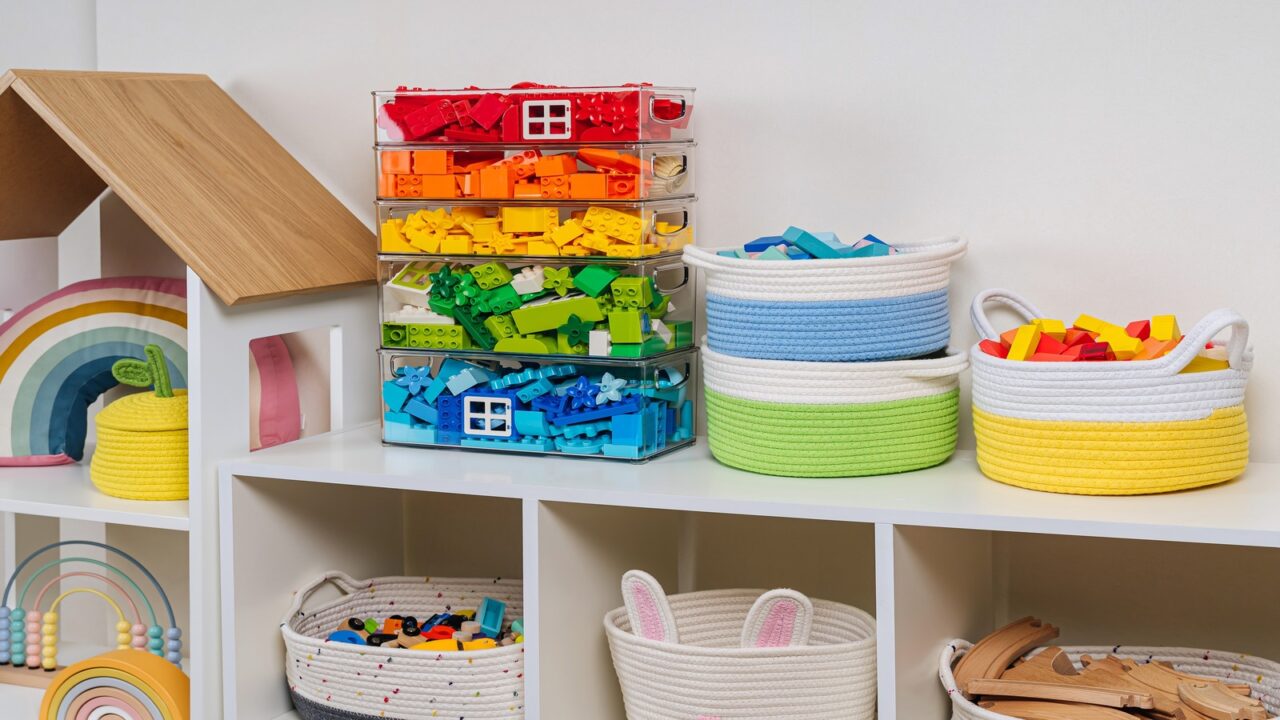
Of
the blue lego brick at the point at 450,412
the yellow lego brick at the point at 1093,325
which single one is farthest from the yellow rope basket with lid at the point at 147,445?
the yellow lego brick at the point at 1093,325

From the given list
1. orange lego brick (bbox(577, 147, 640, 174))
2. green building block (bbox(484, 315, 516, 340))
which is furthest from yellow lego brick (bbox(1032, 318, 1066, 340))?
green building block (bbox(484, 315, 516, 340))

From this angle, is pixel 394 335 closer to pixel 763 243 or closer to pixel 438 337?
pixel 438 337

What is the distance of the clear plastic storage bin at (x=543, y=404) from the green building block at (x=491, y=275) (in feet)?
0.24

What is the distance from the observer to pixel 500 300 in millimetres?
1401

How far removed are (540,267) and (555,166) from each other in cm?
11

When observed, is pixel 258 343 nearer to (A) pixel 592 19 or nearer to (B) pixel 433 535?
(B) pixel 433 535

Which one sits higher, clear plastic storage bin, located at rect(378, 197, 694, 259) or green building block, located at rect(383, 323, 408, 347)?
clear plastic storage bin, located at rect(378, 197, 694, 259)

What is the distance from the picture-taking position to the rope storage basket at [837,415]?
126cm

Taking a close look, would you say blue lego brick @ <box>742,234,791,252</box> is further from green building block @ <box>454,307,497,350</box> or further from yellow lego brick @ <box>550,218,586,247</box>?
green building block @ <box>454,307,497,350</box>

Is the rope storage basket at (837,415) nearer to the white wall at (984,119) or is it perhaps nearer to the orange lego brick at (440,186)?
the white wall at (984,119)

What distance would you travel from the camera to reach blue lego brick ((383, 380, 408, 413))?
1.47 metres

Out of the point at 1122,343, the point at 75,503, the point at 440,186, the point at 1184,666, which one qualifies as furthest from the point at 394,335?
the point at 1184,666

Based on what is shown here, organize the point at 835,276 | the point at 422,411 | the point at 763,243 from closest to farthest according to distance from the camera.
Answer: the point at 835,276
the point at 763,243
the point at 422,411

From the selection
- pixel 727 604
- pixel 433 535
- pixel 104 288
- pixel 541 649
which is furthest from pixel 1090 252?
pixel 104 288
